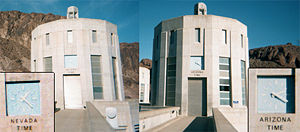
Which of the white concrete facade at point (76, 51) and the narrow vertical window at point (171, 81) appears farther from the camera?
the white concrete facade at point (76, 51)

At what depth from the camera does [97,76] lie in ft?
84.8

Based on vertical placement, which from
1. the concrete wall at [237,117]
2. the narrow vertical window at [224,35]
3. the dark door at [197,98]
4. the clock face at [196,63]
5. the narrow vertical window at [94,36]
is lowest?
the concrete wall at [237,117]

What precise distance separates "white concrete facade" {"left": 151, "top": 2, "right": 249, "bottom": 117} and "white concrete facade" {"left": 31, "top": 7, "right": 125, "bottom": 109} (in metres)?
7.13

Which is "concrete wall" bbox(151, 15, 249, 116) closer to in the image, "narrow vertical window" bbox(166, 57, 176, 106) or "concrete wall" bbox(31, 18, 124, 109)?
"narrow vertical window" bbox(166, 57, 176, 106)

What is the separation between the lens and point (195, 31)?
20078mm

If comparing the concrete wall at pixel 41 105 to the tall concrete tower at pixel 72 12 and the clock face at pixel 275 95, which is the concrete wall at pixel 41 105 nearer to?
the clock face at pixel 275 95

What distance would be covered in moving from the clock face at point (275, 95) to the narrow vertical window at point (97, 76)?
16985mm

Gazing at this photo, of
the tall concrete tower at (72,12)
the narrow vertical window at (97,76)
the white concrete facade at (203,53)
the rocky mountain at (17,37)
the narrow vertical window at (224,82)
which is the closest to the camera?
the white concrete facade at (203,53)

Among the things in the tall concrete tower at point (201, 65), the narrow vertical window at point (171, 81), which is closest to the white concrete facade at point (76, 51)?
the tall concrete tower at point (201, 65)

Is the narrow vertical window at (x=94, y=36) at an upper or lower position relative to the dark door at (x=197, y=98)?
upper

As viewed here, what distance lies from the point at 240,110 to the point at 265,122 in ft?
22.9

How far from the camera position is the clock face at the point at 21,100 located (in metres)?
10.5

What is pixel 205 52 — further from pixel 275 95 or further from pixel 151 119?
pixel 151 119

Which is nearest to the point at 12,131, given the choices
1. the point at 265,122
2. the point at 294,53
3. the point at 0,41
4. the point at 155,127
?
the point at 155,127
